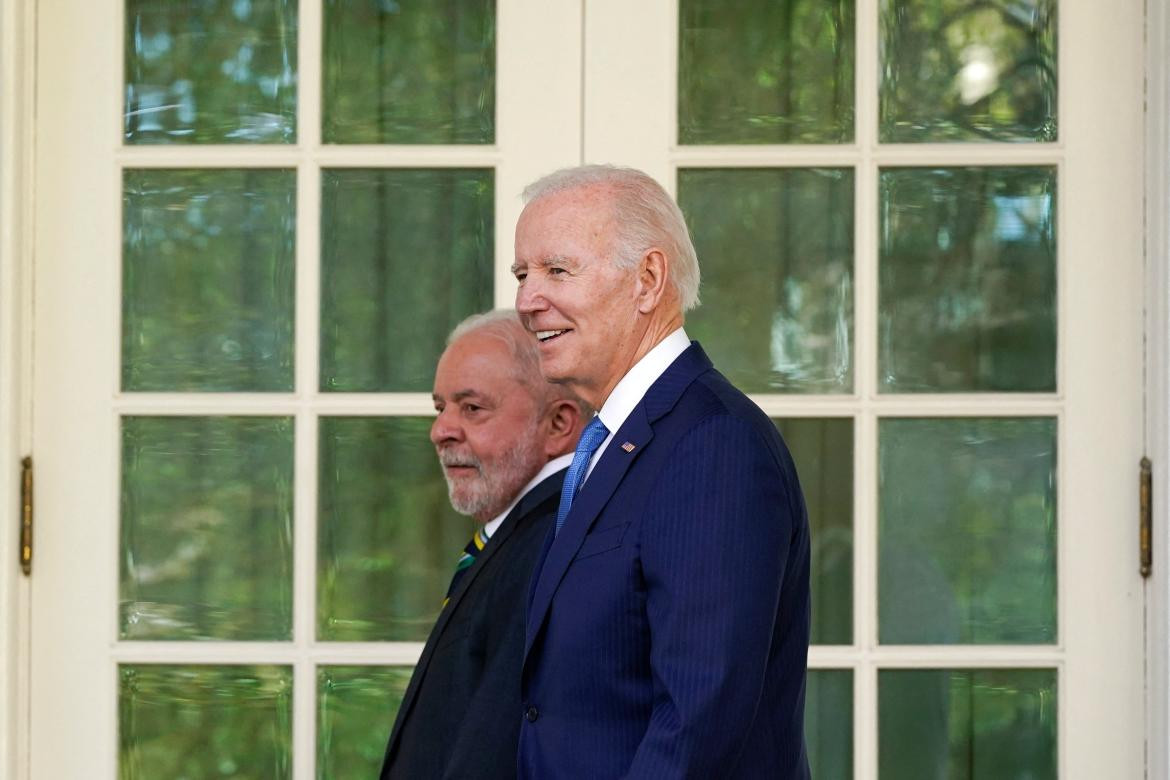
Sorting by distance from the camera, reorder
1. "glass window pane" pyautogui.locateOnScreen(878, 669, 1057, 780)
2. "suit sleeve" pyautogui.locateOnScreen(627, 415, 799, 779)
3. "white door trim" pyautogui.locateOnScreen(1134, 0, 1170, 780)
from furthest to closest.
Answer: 1. "glass window pane" pyautogui.locateOnScreen(878, 669, 1057, 780)
2. "white door trim" pyautogui.locateOnScreen(1134, 0, 1170, 780)
3. "suit sleeve" pyautogui.locateOnScreen(627, 415, 799, 779)

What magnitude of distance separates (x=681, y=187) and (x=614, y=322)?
1089 millimetres

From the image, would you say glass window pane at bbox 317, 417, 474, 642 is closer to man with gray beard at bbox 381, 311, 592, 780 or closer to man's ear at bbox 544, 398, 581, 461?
man with gray beard at bbox 381, 311, 592, 780

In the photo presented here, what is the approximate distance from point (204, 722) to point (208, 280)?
84 cm

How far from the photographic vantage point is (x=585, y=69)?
9.37 feet

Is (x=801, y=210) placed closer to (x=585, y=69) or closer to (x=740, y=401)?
(x=585, y=69)

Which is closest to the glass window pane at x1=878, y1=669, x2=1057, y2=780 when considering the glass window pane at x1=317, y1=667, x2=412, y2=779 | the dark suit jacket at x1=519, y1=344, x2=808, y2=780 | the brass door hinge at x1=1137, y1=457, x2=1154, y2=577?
the brass door hinge at x1=1137, y1=457, x2=1154, y2=577

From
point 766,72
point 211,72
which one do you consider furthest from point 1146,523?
point 211,72

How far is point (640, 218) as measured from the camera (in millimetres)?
1838

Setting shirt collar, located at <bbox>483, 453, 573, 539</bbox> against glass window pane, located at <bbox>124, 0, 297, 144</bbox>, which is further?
glass window pane, located at <bbox>124, 0, 297, 144</bbox>

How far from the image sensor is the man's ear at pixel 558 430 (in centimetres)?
246

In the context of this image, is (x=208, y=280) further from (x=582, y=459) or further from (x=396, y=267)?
(x=582, y=459)

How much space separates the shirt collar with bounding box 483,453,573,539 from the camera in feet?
7.93

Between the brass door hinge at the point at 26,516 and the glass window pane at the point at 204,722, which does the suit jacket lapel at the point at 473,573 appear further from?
the brass door hinge at the point at 26,516

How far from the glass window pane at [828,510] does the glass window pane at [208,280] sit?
98 cm
